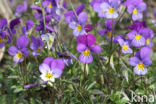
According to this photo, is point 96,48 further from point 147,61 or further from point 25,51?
point 25,51

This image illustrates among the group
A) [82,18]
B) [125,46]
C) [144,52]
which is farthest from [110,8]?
[144,52]

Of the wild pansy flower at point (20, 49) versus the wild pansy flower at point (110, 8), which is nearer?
the wild pansy flower at point (110, 8)

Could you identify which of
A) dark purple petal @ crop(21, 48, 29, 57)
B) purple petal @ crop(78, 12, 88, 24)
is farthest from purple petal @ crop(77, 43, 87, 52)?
dark purple petal @ crop(21, 48, 29, 57)

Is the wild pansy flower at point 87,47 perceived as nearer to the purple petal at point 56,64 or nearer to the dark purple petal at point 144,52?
the purple petal at point 56,64

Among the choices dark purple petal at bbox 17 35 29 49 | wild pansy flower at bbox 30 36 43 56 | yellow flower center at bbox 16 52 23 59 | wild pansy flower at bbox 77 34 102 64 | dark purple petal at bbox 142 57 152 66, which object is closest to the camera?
wild pansy flower at bbox 77 34 102 64

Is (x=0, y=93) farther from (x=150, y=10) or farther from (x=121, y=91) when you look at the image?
(x=150, y=10)

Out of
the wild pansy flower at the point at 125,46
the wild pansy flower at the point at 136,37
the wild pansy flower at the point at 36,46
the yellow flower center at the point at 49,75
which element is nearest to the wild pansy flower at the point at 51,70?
the yellow flower center at the point at 49,75

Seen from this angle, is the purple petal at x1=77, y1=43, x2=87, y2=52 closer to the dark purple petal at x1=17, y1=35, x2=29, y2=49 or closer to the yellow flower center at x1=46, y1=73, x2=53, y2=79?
the yellow flower center at x1=46, y1=73, x2=53, y2=79
